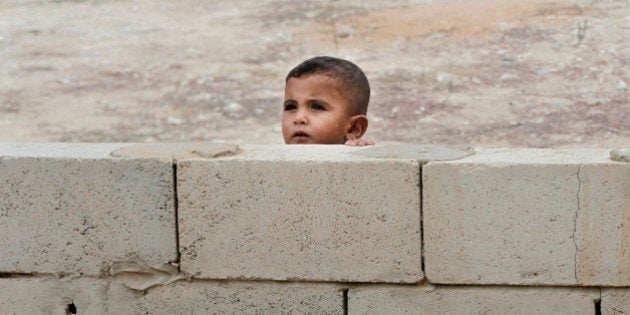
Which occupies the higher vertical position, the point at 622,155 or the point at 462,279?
the point at 622,155

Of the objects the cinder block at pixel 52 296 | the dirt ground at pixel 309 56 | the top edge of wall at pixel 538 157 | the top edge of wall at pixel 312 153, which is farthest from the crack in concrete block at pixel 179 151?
the dirt ground at pixel 309 56

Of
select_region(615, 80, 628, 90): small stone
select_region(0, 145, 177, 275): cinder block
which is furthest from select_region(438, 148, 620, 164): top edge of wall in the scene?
select_region(615, 80, 628, 90): small stone

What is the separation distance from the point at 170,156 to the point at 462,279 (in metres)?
1.15

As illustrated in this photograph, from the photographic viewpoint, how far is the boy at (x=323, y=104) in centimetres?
526

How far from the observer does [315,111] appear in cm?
534

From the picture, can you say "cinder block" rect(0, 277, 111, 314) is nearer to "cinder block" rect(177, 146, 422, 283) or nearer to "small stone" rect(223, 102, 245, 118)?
"cinder block" rect(177, 146, 422, 283)

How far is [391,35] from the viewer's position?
43.6 ft

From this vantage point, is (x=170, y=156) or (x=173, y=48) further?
(x=173, y=48)

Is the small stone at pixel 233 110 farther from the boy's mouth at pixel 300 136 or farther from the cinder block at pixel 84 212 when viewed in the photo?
the cinder block at pixel 84 212

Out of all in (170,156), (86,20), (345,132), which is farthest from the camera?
(86,20)

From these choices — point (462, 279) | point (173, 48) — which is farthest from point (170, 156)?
point (173, 48)

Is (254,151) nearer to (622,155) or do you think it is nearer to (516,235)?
(516,235)

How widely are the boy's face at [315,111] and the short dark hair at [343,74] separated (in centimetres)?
3

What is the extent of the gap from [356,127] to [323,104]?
9.5 inches
